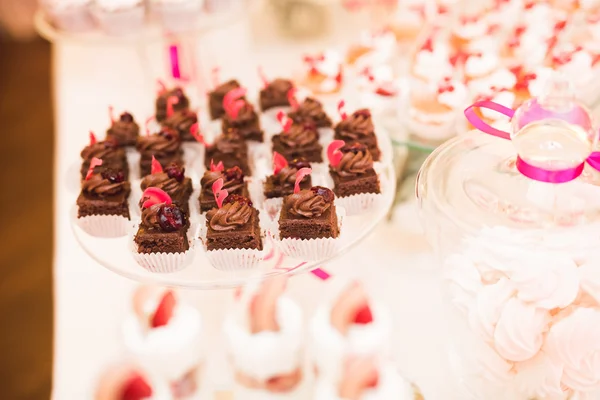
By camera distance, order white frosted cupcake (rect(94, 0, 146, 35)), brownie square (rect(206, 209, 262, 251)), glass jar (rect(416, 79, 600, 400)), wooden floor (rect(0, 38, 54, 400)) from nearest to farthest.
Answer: glass jar (rect(416, 79, 600, 400)) < brownie square (rect(206, 209, 262, 251)) < white frosted cupcake (rect(94, 0, 146, 35)) < wooden floor (rect(0, 38, 54, 400))

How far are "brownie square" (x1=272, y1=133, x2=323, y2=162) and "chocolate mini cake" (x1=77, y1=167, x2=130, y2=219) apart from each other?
1.46ft

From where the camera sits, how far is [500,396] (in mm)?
1361

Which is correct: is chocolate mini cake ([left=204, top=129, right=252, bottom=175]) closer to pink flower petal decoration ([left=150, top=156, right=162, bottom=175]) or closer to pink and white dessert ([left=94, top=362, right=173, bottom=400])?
pink flower petal decoration ([left=150, top=156, right=162, bottom=175])

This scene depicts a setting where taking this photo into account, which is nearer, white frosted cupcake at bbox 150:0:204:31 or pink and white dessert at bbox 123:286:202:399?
pink and white dessert at bbox 123:286:202:399

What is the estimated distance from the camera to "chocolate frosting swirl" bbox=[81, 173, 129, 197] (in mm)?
1743

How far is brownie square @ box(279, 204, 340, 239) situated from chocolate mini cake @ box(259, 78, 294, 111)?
2.06 ft

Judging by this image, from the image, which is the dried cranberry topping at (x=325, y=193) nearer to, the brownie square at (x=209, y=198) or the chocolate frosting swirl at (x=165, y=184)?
the brownie square at (x=209, y=198)

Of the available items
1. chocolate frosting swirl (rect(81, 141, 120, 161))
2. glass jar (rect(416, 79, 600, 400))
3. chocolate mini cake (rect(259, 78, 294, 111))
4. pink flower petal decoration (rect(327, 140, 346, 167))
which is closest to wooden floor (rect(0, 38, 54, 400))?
chocolate frosting swirl (rect(81, 141, 120, 161))

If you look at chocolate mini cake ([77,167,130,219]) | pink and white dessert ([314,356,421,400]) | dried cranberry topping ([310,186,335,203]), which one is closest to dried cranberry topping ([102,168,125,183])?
chocolate mini cake ([77,167,130,219])

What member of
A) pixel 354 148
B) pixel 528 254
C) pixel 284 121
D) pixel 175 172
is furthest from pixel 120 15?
pixel 528 254

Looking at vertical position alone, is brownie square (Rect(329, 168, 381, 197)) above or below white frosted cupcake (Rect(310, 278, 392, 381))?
above

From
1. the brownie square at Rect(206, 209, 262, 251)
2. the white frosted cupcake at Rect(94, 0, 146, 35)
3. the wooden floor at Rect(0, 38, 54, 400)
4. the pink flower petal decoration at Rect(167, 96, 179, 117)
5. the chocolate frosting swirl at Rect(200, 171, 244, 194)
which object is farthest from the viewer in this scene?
the wooden floor at Rect(0, 38, 54, 400)

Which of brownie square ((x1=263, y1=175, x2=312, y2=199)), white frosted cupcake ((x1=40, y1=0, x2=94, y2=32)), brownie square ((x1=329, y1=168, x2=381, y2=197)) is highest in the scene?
white frosted cupcake ((x1=40, y1=0, x2=94, y2=32))

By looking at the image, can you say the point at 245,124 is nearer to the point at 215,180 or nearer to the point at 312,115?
the point at 312,115
